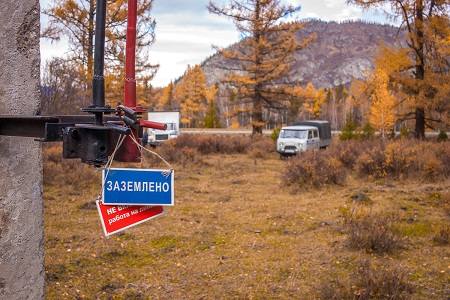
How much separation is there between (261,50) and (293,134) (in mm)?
8255

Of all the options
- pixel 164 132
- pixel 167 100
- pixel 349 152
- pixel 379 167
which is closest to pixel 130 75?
pixel 379 167

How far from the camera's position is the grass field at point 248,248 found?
211 inches

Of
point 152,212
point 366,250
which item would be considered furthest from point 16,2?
point 366,250

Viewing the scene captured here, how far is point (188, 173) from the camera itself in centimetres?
1499

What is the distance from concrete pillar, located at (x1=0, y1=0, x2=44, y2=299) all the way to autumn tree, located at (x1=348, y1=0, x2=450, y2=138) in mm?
20310

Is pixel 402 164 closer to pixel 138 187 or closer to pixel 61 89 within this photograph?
pixel 61 89

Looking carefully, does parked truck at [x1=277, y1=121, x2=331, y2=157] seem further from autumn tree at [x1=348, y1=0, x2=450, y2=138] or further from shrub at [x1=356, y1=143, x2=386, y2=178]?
shrub at [x1=356, y1=143, x2=386, y2=178]

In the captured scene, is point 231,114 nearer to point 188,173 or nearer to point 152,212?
point 188,173

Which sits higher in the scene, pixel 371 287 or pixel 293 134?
pixel 293 134

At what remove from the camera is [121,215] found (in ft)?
7.50

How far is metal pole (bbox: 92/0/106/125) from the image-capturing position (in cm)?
207

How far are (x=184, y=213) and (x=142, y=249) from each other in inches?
93.1

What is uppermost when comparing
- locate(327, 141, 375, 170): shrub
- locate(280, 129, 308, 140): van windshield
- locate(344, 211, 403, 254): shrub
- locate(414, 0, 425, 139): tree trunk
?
locate(414, 0, 425, 139): tree trunk

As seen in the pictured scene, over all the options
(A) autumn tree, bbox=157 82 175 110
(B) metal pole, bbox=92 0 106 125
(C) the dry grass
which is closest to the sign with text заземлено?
(B) metal pole, bbox=92 0 106 125
